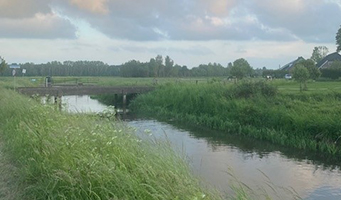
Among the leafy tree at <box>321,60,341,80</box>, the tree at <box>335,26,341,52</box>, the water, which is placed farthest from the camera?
the tree at <box>335,26,341,52</box>

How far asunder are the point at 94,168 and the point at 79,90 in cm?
3257

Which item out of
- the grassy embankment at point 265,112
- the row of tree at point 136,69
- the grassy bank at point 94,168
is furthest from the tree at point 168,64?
the grassy bank at point 94,168

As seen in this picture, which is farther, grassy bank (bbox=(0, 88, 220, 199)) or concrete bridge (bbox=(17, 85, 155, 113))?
concrete bridge (bbox=(17, 85, 155, 113))

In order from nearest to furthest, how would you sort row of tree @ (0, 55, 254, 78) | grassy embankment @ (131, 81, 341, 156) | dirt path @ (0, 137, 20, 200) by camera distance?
1. dirt path @ (0, 137, 20, 200)
2. grassy embankment @ (131, 81, 341, 156)
3. row of tree @ (0, 55, 254, 78)

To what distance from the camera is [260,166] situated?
52.2 ft

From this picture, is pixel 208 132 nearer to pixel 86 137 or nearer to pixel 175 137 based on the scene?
pixel 175 137

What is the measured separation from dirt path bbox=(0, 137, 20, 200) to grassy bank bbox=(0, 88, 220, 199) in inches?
3.7

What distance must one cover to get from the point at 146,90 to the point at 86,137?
35.4 m

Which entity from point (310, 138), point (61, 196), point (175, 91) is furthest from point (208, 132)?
point (61, 196)

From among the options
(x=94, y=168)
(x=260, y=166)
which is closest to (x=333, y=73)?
(x=260, y=166)

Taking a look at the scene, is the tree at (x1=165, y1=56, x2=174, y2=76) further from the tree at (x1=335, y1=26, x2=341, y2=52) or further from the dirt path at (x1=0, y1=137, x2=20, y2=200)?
the dirt path at (x1=0, y1=137, x2=20, y2=200)

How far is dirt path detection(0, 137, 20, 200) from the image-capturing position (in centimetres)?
639

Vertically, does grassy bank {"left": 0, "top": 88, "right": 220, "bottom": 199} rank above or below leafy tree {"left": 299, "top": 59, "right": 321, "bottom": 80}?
below

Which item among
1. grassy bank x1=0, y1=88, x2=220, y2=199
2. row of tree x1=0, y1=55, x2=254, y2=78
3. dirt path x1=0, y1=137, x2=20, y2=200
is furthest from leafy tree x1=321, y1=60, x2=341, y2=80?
dirt path x1=0, y1=137, x2=20, y2=200
